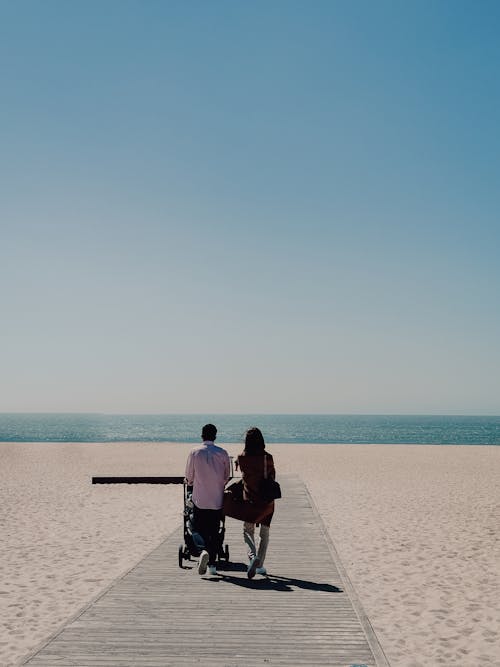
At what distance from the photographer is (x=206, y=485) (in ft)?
24.7

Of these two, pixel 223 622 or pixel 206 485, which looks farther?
pixel 206 485

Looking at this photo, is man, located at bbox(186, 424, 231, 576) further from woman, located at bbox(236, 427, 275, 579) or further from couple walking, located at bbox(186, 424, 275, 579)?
woman, located at bbox(236, 427, 275, 579)

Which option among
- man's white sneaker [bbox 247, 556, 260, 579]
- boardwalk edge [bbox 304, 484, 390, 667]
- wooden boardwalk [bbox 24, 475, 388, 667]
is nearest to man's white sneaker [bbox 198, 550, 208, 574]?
wooden boardwalk [bbox 24, 475, 388, 667]

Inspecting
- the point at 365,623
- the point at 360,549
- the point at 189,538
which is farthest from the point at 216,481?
the point at 360,549

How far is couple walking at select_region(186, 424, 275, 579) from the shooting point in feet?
24.5

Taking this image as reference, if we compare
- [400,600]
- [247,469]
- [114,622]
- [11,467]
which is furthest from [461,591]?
[11,467]

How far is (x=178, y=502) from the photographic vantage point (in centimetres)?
1745

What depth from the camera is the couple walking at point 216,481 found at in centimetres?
746

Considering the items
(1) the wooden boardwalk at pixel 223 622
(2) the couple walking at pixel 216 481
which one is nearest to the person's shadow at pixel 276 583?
(1) the wooden boardwalk at pixel 223 622

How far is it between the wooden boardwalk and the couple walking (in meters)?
0.48

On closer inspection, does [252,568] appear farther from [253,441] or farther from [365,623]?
[365,623]

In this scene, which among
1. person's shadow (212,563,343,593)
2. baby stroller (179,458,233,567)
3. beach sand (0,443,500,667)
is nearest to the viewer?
beach sand (0,443,500,667)

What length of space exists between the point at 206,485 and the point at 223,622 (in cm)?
194

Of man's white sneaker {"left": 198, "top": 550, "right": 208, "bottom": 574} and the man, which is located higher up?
the man
